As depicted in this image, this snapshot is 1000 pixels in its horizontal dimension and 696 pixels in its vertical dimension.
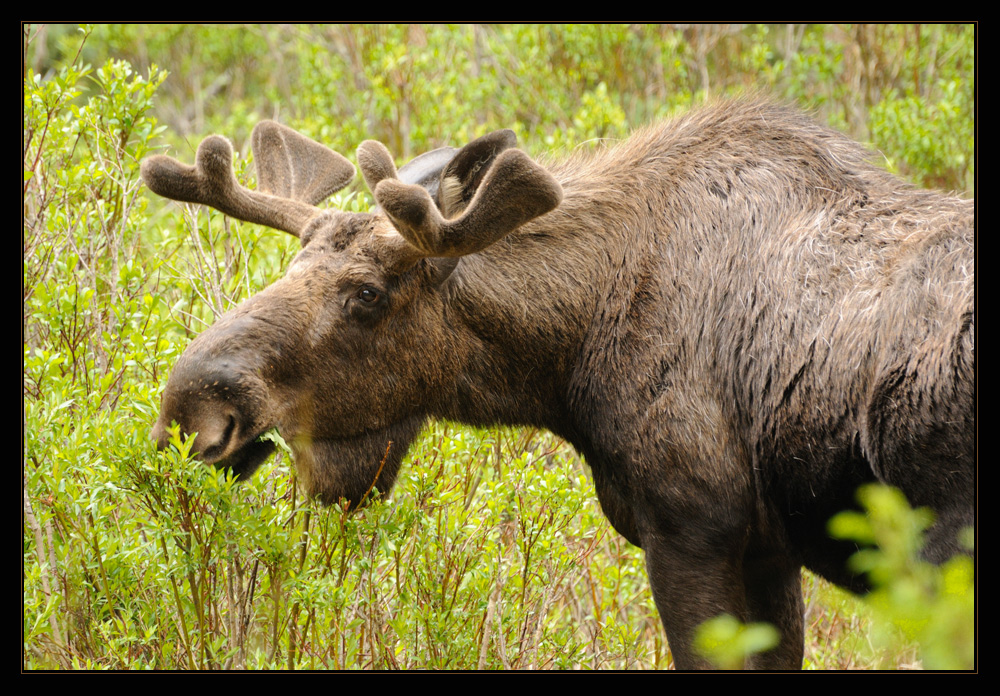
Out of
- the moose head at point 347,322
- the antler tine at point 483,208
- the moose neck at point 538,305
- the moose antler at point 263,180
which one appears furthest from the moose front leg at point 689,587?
the moose antler at point 263,180

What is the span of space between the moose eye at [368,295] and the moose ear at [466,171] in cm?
45

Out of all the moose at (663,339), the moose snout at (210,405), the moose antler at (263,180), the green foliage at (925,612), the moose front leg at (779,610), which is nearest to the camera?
the green foliage at (925,612)

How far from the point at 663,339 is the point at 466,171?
1.04 m

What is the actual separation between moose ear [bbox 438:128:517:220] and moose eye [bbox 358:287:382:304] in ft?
1.47

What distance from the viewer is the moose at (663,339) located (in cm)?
324

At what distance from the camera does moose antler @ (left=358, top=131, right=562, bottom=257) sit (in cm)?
330

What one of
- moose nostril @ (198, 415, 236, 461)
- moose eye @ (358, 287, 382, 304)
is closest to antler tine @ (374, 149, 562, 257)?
moose eye @ (358, 287, 382, 304)

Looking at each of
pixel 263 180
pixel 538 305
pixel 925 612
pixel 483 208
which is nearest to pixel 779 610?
pixel 538 305

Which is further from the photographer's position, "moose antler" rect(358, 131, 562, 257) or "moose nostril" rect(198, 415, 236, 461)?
"moose nostril" rect(198, 415, 236, 461)

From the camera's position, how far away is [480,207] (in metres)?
3.44

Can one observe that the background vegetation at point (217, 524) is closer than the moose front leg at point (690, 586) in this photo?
Result: No

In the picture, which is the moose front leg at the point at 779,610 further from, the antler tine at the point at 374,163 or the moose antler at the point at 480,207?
the antler tine at the point at 374,163

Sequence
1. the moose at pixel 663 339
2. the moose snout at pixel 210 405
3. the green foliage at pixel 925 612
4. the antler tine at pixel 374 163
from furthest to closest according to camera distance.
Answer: the antler tine at pixel 374 163 → the moose snout at pixel 210 405 → the moose at pixel 663 339 → the green foliage at pixel 925 612

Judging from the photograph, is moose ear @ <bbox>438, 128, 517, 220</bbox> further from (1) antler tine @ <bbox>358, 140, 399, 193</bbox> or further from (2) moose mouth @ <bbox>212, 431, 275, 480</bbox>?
(2) moose mouth @ <bbox>212, 431, 275, 480</bbox>
